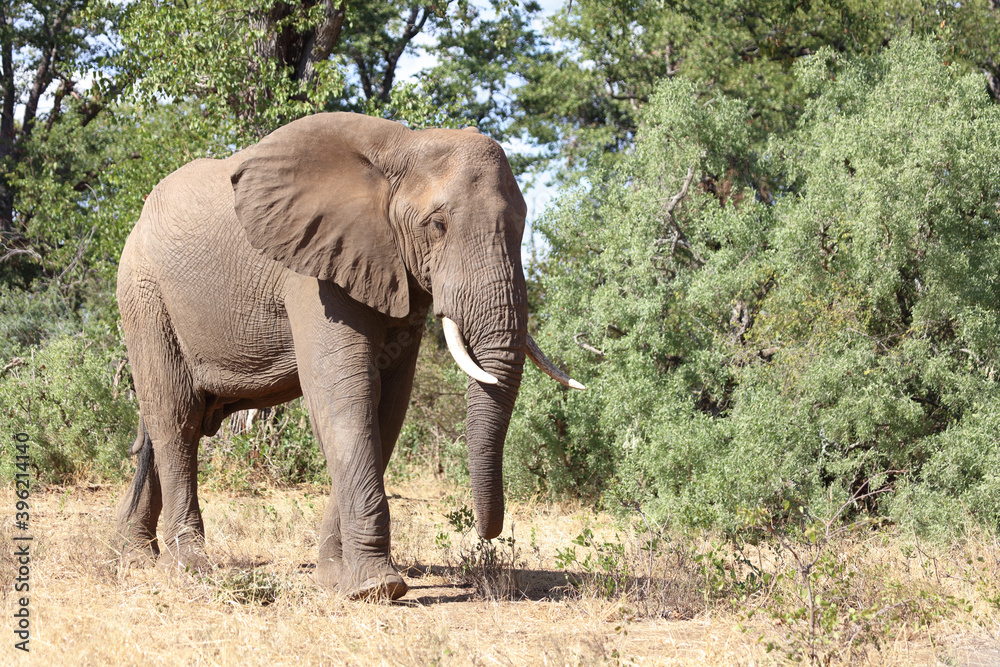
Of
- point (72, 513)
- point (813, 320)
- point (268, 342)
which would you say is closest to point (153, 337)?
point (268, 342)

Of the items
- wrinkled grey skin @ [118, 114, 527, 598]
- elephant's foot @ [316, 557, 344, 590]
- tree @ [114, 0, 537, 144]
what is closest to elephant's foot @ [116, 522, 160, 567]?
wrinkled grey skin @ [118, 114, 527, 598]

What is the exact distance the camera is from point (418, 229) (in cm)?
571

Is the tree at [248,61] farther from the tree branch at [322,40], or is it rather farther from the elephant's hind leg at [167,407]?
the elephant's hind leg at [167,407]

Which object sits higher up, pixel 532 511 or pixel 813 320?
pixel 813 320

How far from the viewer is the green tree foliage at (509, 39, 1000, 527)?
27.3ft

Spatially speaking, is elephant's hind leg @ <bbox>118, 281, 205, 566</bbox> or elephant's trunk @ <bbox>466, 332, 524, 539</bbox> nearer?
elephant's trunk @ <bbox>466, 332, 524, 539</bbox>

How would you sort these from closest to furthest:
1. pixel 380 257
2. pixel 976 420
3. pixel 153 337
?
pixel 380 257, pixel 153 337, pixel 976 420

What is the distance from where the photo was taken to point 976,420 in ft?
26.7

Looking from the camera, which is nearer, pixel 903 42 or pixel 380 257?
pixel 380 257

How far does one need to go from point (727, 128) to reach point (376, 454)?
21.4 feet

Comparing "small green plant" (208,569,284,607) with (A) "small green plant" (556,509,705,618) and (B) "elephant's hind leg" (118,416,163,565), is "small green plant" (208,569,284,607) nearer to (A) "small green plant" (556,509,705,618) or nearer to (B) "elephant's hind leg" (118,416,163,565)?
(B) "elephant's hind leg" (118,416,163,565)

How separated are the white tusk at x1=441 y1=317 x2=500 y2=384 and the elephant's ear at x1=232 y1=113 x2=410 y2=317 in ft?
1.17

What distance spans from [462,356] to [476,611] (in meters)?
1.55

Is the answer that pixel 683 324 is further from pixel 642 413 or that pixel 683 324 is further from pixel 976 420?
pixel 976 420
